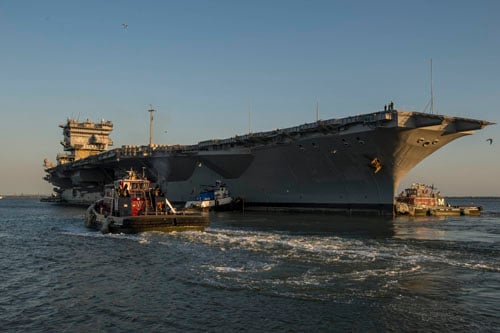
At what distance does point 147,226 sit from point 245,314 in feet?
43.8

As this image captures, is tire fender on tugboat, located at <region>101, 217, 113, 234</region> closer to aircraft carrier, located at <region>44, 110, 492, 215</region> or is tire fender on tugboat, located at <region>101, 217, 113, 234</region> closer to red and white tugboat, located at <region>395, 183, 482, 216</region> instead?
aircraft carrier, located at <region>44, 110, 492, 215</region>

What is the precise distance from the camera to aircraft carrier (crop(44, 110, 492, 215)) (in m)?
29.3

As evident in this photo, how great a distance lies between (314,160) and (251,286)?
2478cm

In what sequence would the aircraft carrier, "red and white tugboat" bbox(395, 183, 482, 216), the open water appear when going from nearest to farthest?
the open water → the aircraft carrier → "red and white tugboat" bbox(395, 183, 482, 216)

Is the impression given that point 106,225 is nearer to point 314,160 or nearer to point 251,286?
point 251,286

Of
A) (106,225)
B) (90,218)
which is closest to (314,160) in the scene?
(90,218)

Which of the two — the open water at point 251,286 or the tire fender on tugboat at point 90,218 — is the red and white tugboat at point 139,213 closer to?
the tire fender on tugboat at point 90,218

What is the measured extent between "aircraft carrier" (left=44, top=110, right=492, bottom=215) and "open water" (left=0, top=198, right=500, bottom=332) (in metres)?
12.8

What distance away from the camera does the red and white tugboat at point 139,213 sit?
→ 812 inches

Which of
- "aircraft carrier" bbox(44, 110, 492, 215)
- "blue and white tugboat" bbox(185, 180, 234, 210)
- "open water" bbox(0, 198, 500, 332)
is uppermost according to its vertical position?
"aircraft carrier" bbox(44, 110, 492, 215)

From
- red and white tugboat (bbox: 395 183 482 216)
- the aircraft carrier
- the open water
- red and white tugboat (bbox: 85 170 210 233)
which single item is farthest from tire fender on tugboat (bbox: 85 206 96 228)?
red and white tugboat (bbox: 395 183 482 216)

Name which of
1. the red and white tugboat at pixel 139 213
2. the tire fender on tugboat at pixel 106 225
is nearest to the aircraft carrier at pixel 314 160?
the red and white tugboat at pixel 139 213

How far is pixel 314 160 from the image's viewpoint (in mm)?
34094

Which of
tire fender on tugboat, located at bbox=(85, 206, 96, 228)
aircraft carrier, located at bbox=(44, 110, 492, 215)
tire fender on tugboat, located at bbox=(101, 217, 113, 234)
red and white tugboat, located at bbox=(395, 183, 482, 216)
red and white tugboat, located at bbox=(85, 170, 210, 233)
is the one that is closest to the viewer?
red and white tugboat, located at bbox=(85, 170, 210, 233)
